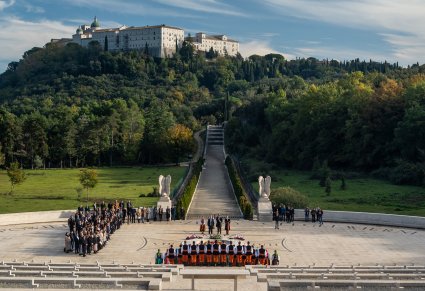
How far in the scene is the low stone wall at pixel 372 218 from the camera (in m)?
38.2

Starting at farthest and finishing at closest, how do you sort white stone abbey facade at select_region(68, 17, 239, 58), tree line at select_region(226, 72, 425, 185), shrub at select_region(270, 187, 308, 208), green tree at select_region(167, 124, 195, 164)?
white stone abbey facade at select_region(68, 17, 239, 58) < green tree at select_region(167, 124, 195, 164) < tree line at select_region(226, 72, 425, 185) < shrub at select_region(270, 187, 308, 208)

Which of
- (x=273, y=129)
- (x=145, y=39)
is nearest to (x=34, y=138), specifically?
(x=273, y=129)

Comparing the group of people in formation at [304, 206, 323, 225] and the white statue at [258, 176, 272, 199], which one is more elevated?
the white statue at [258, 176, 272, 199]

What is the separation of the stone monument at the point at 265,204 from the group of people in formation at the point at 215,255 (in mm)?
12091

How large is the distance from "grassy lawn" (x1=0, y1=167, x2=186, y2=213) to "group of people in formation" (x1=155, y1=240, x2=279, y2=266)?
66.5 ft

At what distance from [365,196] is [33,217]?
27396mm

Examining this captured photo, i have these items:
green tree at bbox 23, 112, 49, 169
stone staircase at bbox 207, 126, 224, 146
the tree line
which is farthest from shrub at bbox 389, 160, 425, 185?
green tree at bbox 23, 112, 49, 169

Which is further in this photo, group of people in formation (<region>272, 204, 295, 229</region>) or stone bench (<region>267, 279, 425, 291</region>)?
group of people in formation (<region>272, 204, 295, 229</region>)

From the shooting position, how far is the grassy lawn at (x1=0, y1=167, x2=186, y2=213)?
1902 inches

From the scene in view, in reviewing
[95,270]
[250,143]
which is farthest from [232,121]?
[95,270]

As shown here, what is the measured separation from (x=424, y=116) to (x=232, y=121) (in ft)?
144

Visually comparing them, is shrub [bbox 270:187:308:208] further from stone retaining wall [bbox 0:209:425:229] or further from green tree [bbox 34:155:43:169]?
green tree [bbox 34:155:43:169]

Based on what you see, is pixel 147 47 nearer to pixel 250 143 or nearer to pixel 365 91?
pixel 250 143

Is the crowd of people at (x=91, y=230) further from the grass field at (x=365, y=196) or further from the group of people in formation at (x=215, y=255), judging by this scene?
the grass field at (x=365, y=196)
